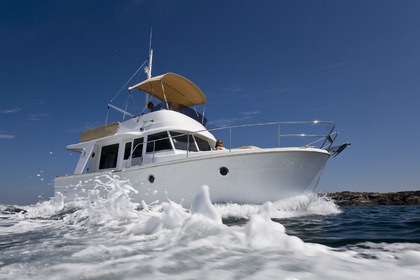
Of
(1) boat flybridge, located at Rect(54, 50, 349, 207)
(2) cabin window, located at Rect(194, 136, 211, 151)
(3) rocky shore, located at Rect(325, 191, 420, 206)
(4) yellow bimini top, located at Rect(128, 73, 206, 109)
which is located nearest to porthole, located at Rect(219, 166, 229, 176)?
(1) boat flybridge, located at Rect(54, 50, 349, 207)

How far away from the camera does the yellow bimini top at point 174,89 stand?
10.7 m

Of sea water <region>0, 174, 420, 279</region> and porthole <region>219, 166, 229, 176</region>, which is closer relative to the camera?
sea water <region>0, 174, 420, 279</region>

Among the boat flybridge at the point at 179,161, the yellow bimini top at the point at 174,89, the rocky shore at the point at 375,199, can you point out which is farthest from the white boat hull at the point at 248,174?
the rocky shore at the point at 375,199

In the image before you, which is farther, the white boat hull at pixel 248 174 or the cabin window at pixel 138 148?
the cabin window at pixel 138 148

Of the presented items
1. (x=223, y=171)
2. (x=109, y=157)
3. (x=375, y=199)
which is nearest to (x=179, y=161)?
(x=223, y=171)

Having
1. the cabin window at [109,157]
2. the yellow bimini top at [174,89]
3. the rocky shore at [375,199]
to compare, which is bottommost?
the rocky shore at [375,199]

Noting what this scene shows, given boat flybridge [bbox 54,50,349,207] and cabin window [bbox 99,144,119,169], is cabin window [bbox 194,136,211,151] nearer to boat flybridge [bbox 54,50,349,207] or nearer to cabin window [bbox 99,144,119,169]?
boat flybridge [bbox 54,50,349,207]

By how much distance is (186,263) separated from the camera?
95.4 inches

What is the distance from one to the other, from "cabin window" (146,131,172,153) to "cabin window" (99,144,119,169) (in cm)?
204

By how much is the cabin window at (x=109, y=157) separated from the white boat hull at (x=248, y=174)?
3.79 m

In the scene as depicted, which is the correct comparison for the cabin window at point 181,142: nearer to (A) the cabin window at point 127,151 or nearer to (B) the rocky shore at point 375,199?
(A) the cabin window at point 127,151

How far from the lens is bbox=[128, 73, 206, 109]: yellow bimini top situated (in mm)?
10662

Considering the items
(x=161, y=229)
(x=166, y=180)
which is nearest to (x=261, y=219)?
(x=161, y=229)

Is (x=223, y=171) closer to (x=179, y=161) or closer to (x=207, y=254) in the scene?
(x=179, y=161)
